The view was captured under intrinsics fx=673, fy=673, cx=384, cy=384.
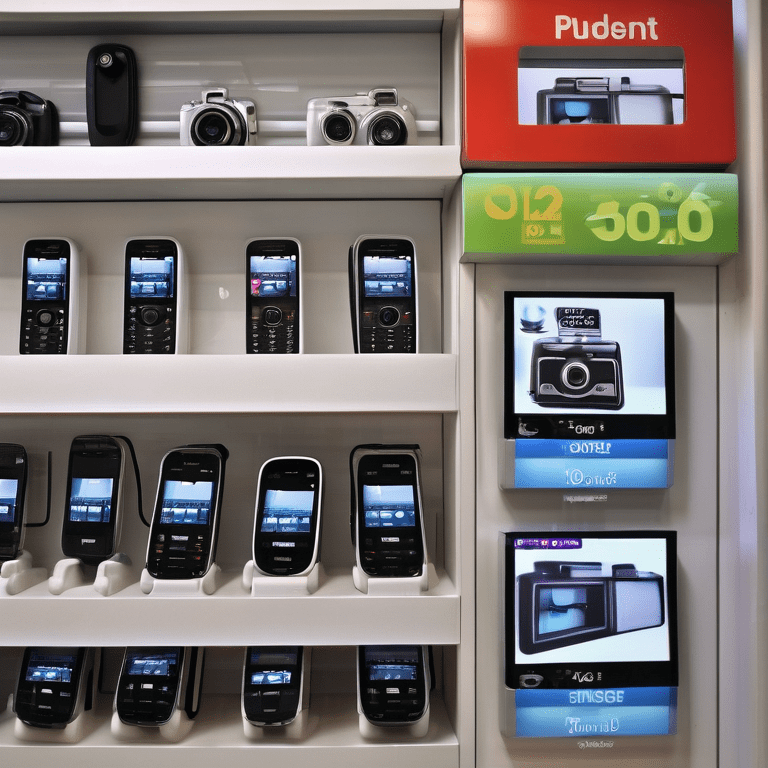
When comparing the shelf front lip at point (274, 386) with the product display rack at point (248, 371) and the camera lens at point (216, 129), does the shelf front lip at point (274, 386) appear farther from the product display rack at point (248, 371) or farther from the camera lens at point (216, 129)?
the camera lens at point (216, 129)

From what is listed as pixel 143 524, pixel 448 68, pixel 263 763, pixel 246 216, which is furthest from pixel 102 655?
pixel 448 68

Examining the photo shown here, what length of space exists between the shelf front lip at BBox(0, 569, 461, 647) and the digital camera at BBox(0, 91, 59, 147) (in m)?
0.88

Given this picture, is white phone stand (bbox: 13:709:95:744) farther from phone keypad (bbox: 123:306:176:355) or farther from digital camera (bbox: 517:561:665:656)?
digital camera (bbox: 517:561:665:656)

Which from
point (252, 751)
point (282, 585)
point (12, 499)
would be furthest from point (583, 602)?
point (12, 499)

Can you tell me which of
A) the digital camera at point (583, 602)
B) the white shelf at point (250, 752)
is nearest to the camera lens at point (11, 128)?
the white shelf at point (250, 752)

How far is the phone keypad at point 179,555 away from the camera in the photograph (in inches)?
49.7

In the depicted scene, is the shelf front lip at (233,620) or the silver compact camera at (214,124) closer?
the shelf front lip at (233,620)

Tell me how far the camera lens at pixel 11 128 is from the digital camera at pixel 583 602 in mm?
1273

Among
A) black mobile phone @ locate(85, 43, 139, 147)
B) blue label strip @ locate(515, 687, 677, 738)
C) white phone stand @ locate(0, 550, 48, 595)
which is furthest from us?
black mobile phone @ locate(85, 43, 139, 147)

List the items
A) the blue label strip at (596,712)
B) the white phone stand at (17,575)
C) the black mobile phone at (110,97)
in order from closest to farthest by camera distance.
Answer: the blue label strip at (596,712)
the white phone stand at (17,575)
the black mobile phone at (110,97)

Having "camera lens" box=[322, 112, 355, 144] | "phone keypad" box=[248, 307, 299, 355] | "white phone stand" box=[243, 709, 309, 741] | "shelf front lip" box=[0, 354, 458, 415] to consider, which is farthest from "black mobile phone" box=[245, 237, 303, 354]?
"white phone stand" box=[243, 709, 309, 741]

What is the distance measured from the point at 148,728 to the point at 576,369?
3.36 feet

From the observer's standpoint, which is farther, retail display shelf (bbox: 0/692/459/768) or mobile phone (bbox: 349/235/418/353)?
mobile phone (bbox: 349/235/418/353)

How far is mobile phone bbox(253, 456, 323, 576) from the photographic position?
1255mm
